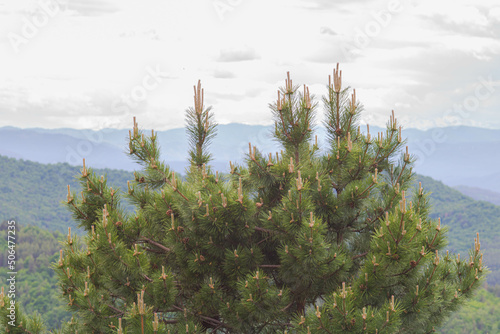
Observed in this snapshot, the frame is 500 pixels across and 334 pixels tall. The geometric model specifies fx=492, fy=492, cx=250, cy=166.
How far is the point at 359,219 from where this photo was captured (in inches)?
217

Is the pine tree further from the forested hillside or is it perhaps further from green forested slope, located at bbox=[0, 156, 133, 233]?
green forested slope, located at bbox=[0, 156, 133, 233]

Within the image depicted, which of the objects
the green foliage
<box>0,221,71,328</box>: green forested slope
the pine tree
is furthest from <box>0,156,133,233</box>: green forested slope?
the pine tree

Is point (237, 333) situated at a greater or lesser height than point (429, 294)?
lesser

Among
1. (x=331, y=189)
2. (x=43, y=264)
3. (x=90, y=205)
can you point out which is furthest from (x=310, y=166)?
(x=43, y=264)

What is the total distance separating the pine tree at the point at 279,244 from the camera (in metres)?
4.54

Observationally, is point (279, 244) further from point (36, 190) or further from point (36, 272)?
point (36, 190)

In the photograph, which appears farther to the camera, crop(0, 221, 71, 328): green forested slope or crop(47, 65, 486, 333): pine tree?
crop(0, 221, 71, 328): green forested slope

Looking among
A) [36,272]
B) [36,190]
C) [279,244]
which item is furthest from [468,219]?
[279,244]

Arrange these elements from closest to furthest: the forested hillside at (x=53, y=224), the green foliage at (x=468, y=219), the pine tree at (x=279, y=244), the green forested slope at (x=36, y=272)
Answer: the pine tree at (x=279, y=244) → the green forested slope at (x=36, y=272) → the forested hillside at (x=53, y=224) → the green foliage at (x=468, y=219)

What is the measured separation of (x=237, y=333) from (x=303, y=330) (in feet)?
3.76

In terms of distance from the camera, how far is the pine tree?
14.9 feet

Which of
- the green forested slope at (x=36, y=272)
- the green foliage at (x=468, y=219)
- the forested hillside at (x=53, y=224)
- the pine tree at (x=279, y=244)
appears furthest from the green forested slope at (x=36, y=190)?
the pine tree at (x=279, y=244)

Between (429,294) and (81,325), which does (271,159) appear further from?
(81,325)

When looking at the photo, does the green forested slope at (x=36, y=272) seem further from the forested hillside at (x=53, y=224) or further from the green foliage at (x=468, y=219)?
the green foliage at (x=468, y=219)
